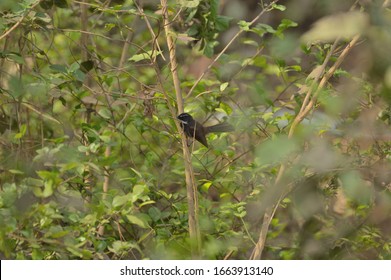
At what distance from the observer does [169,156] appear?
9.39 feet

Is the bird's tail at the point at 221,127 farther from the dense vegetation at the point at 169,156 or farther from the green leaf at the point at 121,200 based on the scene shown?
the green leaf at the point at 121,200

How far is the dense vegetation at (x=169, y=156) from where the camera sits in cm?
201

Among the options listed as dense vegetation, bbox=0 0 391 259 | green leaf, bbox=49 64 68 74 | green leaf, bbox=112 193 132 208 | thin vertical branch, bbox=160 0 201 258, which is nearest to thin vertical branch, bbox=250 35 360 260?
dense vegetation, bbox=0 0 391 259

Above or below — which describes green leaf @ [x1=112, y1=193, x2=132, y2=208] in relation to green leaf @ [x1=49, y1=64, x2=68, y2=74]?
below

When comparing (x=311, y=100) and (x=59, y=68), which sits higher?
(x=59, y=68)

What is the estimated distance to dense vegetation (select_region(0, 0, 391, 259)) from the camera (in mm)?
2014

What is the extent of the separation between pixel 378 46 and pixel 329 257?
1.89 meters

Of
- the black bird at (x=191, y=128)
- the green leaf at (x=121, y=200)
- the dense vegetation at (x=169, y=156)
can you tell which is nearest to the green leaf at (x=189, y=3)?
the dense vegetation at (x=169, y=156)

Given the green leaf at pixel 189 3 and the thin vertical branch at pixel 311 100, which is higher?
the green leaf at pixel 189 3

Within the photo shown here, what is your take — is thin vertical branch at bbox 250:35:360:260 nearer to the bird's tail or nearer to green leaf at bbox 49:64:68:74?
the bird's tail

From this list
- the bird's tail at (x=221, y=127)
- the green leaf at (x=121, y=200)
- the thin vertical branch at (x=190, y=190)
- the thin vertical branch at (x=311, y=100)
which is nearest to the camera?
the green leaf at (x=121, y=200)

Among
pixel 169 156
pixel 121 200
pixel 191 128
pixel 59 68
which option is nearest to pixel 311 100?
pixel 191 128

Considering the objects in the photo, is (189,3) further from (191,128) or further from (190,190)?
(190,190)
